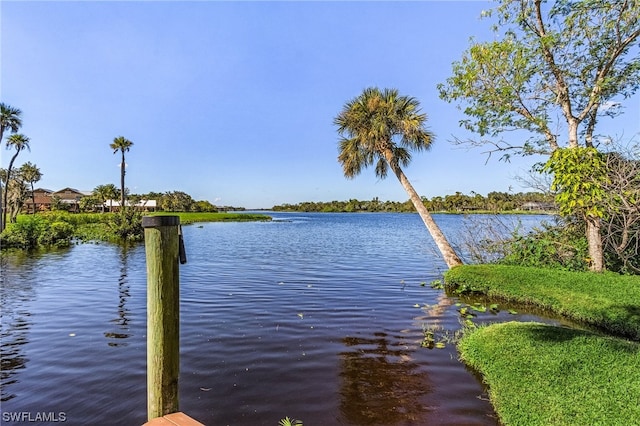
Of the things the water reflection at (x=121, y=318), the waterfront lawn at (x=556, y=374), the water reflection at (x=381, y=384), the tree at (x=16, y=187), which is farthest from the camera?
the tree at (x=16, y=187)

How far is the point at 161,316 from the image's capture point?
3.35 metres

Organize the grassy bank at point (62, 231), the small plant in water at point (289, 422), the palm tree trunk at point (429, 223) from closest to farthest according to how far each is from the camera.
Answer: the small plant in water at point (289, 422) → the palm tree trunk at point (429, 223) → the grassy bank at point (62, 231)

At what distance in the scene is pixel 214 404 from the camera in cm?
555

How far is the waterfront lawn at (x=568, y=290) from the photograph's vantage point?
9216 mm

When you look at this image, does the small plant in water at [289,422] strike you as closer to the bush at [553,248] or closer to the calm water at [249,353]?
the calm water at [249,353]

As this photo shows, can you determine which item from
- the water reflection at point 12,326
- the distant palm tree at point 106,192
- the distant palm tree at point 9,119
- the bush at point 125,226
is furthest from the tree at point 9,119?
the distant palm tree at point 106,192

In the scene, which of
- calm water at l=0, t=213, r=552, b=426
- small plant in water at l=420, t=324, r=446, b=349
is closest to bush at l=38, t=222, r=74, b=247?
calm water at l=0, t=213, r=552, b=426

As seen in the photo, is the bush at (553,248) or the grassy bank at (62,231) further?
the grassy bank at (62,231)

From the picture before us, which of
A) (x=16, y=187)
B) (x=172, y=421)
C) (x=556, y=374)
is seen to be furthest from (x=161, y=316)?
(x=16, y=187)

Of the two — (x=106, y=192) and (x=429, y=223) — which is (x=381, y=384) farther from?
(x=106, y=192)

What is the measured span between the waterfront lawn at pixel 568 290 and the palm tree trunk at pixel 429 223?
166 centimetres

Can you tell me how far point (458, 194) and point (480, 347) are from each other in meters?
115

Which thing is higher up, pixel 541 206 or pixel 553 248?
pixel 541 206

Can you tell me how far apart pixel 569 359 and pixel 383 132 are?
46.8 feet
